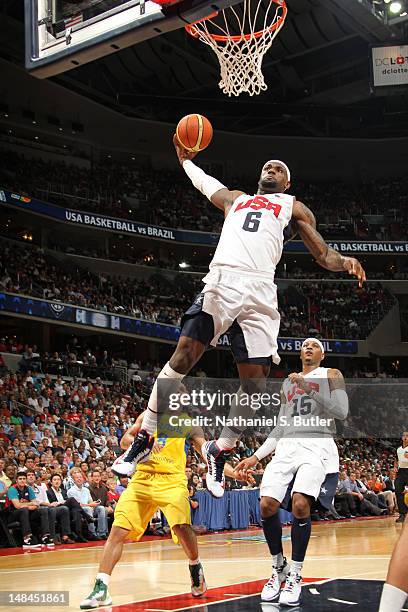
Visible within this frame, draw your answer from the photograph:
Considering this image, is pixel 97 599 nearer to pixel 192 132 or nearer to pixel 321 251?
pixel 321 251

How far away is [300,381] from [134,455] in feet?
5.58

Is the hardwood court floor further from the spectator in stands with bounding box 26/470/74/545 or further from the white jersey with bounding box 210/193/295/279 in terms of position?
Answer: the white jersey with bounding box 210/193/295/279

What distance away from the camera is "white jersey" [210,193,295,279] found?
5.16 metres

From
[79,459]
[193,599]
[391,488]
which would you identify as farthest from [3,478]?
[391,488]

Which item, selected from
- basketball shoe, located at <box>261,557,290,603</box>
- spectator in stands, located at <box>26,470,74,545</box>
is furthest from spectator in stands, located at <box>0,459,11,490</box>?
basketball shoe, located at <box>261,557,290,603</box>

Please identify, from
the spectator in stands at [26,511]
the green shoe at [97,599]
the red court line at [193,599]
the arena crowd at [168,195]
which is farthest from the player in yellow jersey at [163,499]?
the arena crowd at [168,195]

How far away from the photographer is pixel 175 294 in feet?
103

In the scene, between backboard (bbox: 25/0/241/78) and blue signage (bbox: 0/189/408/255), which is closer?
backboard (bbox: 25/0/241/78)

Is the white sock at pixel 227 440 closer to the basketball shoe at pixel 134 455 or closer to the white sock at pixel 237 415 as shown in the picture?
the white sock at pixel 237 415

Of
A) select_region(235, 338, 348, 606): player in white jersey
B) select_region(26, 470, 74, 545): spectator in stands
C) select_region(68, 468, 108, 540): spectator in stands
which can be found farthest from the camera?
select_region(68, 468, 108, 540): spectator in stands

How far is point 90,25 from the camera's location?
6562 mm

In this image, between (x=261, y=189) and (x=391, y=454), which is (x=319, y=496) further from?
(x=391, y=454)

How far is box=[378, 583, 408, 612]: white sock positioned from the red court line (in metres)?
2.68

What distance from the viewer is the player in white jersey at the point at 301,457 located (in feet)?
20.9
